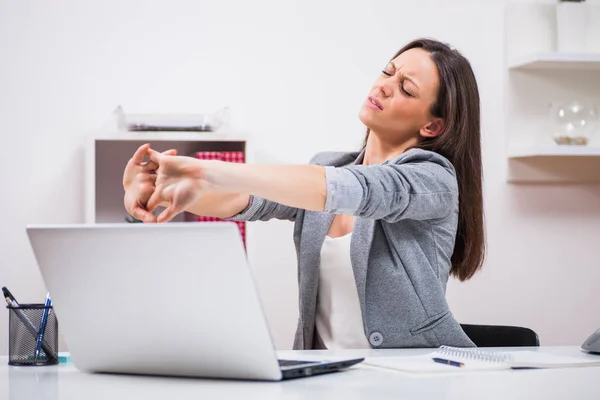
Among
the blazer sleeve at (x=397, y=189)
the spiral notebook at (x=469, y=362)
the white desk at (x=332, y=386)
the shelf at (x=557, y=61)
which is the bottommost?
the spiral notebook at (x=469, y=362)

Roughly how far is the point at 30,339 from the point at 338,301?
2.54 feet

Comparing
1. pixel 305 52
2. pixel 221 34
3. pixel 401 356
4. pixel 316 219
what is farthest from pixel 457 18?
pixel 401 356

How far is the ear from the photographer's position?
6.61ft

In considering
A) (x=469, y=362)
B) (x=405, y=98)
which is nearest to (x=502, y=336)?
(x=405, y=98)

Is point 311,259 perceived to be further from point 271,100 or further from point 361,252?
point 271,100

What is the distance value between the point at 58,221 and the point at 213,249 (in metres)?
2.16

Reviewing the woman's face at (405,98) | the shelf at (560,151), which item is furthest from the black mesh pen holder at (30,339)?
the shelf at (560,151)

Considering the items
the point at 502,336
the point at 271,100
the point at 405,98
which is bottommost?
the point at 502,336

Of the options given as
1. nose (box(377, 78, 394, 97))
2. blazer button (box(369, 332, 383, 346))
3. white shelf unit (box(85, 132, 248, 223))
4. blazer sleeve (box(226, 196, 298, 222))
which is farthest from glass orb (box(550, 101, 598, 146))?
blazer button (box(369, 332, 383, 346))

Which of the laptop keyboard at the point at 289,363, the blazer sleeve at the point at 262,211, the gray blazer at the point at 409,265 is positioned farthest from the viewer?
the blazer sleeve at the point at 262,211

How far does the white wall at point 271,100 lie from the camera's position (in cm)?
299

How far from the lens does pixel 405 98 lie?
1.97 m

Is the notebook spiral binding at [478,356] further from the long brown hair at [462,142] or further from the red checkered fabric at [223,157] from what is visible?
the red checkered fabric at [223,157]

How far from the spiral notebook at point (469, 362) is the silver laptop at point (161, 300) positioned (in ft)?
0.39
